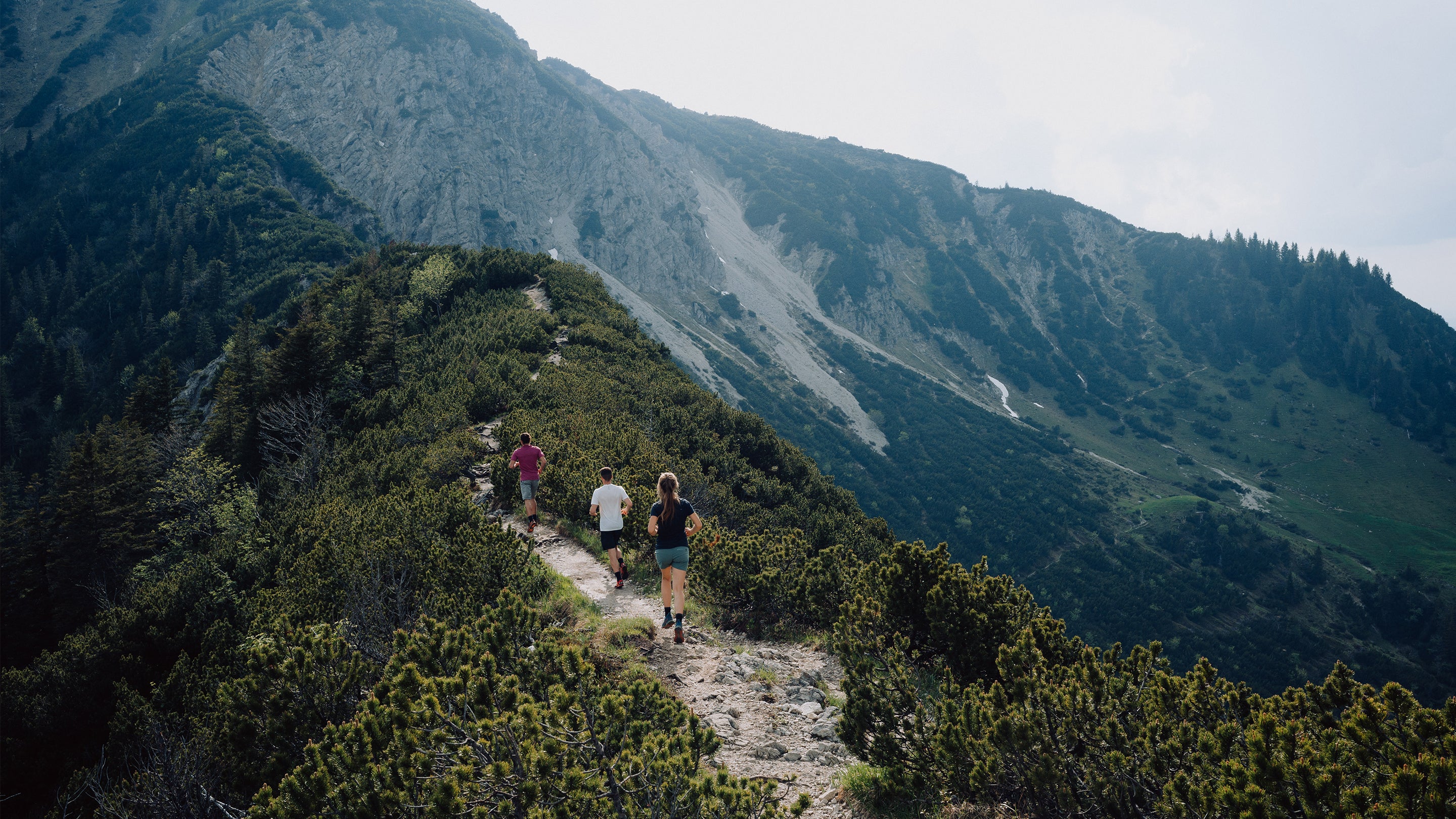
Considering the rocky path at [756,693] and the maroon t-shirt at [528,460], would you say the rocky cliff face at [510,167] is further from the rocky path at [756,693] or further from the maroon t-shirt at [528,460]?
the rocky path at [756,693]

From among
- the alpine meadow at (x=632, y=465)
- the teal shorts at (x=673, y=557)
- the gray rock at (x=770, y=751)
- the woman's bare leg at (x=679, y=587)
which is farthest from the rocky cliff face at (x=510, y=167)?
the gray rock at (x=770, y=751)

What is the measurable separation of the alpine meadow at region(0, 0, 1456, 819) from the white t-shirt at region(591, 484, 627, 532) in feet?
4.12

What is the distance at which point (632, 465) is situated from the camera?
15.7m

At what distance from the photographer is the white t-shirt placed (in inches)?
398

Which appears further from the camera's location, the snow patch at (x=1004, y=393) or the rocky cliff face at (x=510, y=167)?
the snow patch at (x=1004, y=393)

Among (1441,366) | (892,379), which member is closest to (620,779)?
(892,379)

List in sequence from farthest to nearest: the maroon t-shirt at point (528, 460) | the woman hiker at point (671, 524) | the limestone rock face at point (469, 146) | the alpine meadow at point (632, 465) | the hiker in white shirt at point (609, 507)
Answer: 1. the limestone rock face at point (469, 146)
2. the maroon t-shirt at point (528, 460)
3. the hiker in white shirt at point (609, 507)
4. the woman hiker at point (671, 524)
5. the alpine meadow at point (632, 465)

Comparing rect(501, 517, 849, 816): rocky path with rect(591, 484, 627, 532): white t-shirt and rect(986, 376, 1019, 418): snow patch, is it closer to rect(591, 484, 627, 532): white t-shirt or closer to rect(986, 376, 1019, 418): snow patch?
rect(591, 484, 627, 532): white t-shirt

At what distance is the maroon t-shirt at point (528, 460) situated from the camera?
517 inches

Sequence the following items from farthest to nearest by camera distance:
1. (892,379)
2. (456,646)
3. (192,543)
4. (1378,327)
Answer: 1. (1378,327)
2. (892,379)
3. (192,543)
4. (456,646)

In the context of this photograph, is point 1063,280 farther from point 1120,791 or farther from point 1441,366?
point 1120,791

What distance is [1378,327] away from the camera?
160250 mm

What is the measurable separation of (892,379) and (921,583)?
124 metres

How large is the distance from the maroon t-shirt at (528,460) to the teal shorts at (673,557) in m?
5.71
